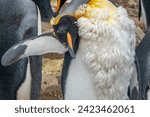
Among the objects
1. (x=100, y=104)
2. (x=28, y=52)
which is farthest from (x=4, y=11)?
(x=100, y=104)

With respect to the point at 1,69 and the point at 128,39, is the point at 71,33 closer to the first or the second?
the point at 128,39

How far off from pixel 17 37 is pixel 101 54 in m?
0.64

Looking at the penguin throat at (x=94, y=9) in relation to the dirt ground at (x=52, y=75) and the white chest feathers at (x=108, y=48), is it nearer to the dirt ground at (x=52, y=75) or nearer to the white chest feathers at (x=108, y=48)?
the white chest feathers at (x=108, y=48)

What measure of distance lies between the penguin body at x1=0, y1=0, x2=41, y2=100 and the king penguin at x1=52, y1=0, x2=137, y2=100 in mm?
472

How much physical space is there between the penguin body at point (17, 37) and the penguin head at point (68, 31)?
0.50 metres

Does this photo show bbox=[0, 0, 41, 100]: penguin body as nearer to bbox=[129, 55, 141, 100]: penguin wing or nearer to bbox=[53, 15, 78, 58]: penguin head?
bbox=[53, 15, 78, 58]: penguin head

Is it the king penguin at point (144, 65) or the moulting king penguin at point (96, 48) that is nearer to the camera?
the moulting king penguin at point (96, 48)

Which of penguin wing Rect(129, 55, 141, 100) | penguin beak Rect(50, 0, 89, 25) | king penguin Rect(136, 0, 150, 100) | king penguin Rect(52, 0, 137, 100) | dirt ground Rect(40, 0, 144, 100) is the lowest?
dirt ground Rect(40, 0, 144, 100)

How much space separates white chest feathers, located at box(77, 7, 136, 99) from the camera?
1.93 m

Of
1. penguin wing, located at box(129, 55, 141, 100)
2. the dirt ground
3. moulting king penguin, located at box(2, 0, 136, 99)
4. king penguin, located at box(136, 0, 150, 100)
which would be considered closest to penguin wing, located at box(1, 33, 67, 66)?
moulting king penguin, located at box(2, 0, 136, 99)

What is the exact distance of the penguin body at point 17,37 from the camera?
244 centimetres

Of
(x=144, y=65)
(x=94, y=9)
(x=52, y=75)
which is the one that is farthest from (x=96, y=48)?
(x=52, y=75)

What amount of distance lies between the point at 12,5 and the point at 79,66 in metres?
0.61

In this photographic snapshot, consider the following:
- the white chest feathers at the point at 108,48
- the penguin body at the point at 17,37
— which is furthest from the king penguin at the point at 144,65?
the penguin body at the point at 17,37
